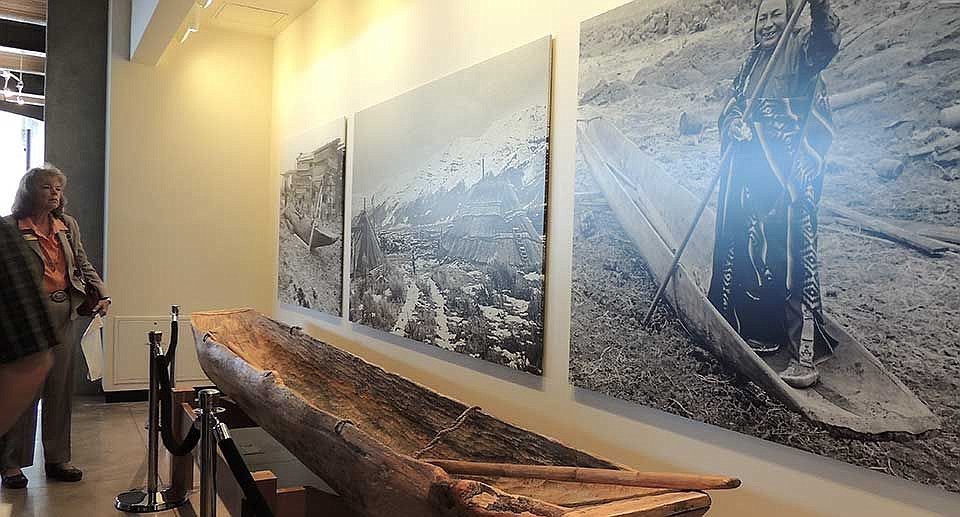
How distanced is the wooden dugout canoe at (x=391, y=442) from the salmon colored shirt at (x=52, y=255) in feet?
2.63

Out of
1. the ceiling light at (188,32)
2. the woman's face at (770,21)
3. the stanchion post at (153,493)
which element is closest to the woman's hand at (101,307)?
the stanchion post at (153,493)

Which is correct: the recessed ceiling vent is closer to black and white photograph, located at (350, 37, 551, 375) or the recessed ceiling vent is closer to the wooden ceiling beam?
black and white photograph, located at (350, 37, 551, 375)

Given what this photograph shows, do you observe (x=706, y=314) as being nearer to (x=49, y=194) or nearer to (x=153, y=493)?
(x=153, y=493)

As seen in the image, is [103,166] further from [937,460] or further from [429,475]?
[937,460]

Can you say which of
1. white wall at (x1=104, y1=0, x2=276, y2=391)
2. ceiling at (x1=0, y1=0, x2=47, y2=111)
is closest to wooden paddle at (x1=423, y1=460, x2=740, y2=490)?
white wall at (x1=104, y1=0, x2=276, y2=391)

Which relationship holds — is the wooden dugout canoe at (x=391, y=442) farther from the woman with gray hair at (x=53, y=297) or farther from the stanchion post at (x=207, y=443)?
the woman with gray hair at (x=53, y=297)

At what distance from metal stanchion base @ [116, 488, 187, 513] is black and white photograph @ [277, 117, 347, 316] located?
1646mm

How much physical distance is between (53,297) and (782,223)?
3568 mm

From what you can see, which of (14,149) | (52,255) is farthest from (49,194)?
(14,149)

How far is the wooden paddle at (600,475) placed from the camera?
1.93 m

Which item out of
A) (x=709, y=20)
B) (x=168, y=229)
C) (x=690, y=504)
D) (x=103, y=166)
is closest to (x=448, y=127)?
(x=709, y=20)

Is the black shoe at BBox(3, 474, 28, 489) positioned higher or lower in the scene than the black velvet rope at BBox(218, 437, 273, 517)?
lower

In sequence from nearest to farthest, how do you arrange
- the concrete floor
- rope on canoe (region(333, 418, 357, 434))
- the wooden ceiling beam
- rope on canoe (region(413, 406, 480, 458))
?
1. rope on canoe (region(333, 418, 357, 434))
2. rope on canoe (region(413, 406, 480, 458))
3. the concrete floor
4. the wooden ceiling beam

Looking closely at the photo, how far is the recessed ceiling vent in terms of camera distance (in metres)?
6.06
